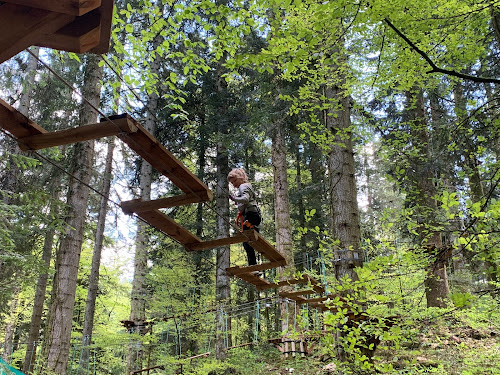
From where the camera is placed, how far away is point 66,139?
2.08 metres

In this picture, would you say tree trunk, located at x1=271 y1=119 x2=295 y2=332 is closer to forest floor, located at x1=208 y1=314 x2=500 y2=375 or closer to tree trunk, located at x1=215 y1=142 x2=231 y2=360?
forest floor, located at x1=208 y1=314 x2=500 y2=375

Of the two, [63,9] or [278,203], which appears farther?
[278,203]

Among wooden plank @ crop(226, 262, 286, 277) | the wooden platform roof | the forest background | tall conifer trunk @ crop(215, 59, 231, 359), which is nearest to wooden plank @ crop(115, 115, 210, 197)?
the forest background

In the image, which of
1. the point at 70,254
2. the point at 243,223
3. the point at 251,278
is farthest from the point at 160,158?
the point at 70,254

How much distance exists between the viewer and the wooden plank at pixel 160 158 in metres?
2.03

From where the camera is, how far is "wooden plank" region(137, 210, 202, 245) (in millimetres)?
2840

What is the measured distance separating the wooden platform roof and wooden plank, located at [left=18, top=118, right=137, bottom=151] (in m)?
0.43

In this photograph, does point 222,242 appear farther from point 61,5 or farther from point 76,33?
point 61,5

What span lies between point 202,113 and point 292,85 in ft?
15.4

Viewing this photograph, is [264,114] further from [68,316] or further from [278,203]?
[68,316]

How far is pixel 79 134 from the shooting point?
6.69 feet

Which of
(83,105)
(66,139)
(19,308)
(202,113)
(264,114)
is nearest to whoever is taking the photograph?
(66,139)

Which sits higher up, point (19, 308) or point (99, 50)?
point (99, 50)

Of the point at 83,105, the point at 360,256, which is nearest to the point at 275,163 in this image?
the point at 83,105
